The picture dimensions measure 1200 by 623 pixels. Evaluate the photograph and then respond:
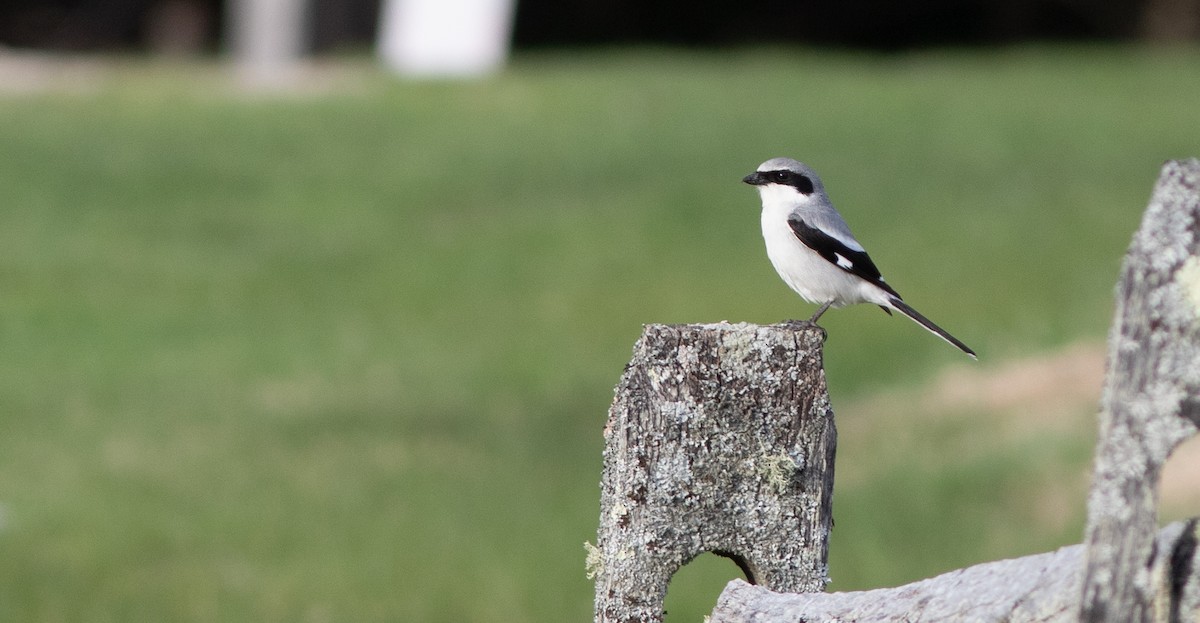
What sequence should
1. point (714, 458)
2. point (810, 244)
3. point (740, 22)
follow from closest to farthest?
point (714, 458) → point (810, 244) → point (740, 22)

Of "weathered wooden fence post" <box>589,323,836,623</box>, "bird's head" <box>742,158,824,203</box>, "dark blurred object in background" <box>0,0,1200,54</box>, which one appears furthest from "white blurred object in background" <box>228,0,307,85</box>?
"weathered wooden fence post" <box>589,323,836,623</box>

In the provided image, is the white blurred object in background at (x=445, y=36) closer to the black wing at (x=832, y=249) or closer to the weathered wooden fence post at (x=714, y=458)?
the black wing at (x=832, y=249)

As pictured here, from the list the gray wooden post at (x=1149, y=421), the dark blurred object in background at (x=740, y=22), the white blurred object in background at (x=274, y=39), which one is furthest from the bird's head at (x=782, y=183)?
the dark blurred object in background at (x=740, y=22)

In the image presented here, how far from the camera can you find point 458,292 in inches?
675

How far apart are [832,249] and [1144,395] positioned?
3.21 metres

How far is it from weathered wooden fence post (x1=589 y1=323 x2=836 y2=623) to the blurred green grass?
5.40m

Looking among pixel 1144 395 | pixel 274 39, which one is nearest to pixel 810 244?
pixel 1144 395

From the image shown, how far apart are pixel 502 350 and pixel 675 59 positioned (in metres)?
16.7

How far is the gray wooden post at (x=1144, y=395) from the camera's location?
2254mm

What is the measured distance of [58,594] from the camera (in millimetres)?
8984

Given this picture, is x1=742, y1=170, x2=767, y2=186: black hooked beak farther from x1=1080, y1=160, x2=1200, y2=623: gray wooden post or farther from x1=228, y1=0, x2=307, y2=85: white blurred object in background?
x1=228, y1=0, x2=307, y2=85: white blurred object in background

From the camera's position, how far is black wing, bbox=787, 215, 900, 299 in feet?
17.9

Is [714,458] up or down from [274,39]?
down

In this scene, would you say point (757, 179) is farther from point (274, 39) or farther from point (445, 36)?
point (445, 36)
